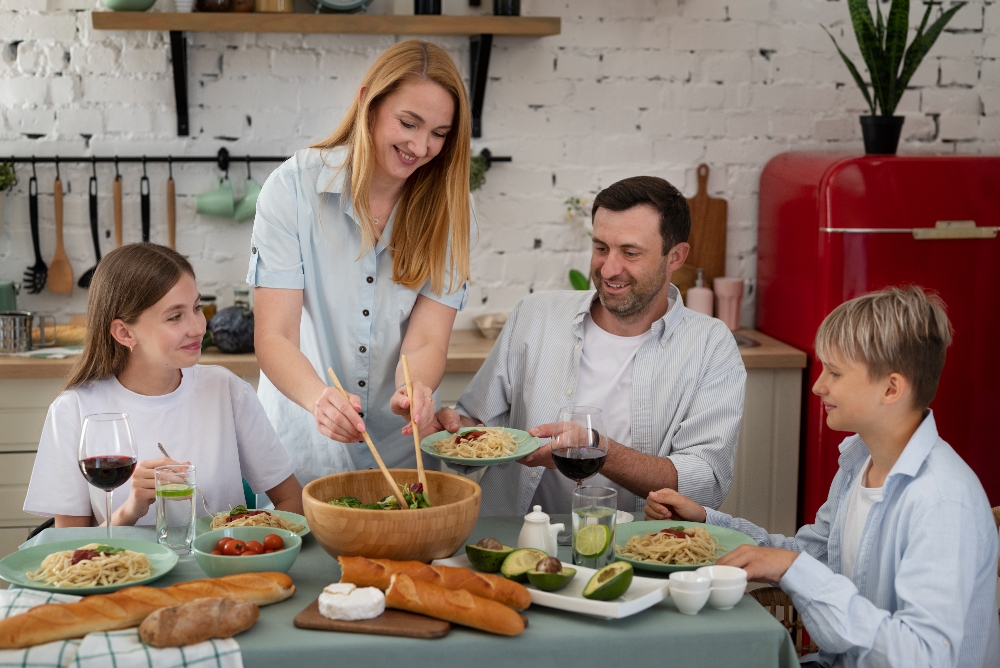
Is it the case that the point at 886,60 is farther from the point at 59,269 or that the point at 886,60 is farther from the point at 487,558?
the point at 59,269

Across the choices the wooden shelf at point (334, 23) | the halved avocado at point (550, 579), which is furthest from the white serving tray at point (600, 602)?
the wooden shelf at point (334, 23)

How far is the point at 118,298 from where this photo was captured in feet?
7.25

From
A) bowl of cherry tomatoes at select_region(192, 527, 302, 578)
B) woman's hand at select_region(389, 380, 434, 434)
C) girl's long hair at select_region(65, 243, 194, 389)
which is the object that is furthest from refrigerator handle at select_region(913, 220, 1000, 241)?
bowl of cherry tomatoes at select_region(192, 527, 302, 578)

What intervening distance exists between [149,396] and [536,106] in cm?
219

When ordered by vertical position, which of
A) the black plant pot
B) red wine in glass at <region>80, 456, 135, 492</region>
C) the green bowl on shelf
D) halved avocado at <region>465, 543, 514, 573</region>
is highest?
the green bowl on shelf

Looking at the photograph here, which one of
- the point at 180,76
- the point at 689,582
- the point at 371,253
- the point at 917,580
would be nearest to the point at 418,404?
the point at 371,253

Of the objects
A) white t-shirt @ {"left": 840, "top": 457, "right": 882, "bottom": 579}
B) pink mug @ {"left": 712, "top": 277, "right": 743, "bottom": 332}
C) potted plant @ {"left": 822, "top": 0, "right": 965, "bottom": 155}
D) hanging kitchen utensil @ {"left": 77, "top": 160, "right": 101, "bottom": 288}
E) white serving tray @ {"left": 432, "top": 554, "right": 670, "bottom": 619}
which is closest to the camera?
white serving tray @ {"left": 432, "top": 554, "right": 670, "bottom": 619}

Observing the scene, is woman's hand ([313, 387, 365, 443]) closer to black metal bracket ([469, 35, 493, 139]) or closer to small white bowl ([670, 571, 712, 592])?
small white bowl ([670, 571, 712, 592])

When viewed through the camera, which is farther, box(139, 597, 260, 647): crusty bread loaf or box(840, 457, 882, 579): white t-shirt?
box(840, 457, 882, 579): white t-shirt

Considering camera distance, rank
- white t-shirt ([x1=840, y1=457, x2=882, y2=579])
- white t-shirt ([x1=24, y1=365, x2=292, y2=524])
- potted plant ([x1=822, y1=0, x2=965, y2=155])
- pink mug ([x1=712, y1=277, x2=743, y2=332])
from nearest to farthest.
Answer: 1. white t-shirt ([x1=840, y1=457, x2=882, y2=579])
2. white t-shirt ([x1=24, y1=365, x2=292, y2=524])
3. potted plant ([x1=822, y1=0, x2=965, y2=155])
4. pink mug ([x1=712, y1=277, x2=743, y2=332])

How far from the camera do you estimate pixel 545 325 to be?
8.56ft

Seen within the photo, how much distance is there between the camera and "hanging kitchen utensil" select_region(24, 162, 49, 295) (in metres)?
3.74

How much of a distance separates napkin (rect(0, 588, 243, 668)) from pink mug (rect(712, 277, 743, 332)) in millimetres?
2928

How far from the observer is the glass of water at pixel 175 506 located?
1.75 meters
